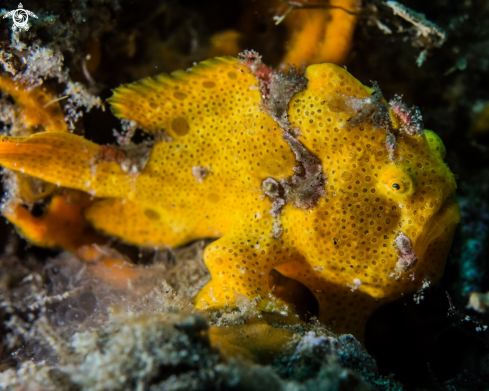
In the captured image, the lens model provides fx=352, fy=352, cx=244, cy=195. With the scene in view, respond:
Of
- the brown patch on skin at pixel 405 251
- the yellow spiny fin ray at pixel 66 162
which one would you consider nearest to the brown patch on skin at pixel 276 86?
the brown patch on skin at pixel 405 251

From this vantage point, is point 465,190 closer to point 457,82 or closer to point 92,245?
point 457,82

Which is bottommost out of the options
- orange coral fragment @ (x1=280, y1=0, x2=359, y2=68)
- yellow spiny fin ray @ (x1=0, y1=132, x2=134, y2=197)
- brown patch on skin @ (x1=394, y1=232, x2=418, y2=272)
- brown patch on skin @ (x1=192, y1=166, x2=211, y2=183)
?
yellow spiny fin ray @ (x1=0, y1=132, x2=134, y2=197)

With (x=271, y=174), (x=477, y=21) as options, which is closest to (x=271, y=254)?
(x=271, y=174)

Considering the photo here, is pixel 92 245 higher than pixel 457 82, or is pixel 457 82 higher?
pixel 457 82

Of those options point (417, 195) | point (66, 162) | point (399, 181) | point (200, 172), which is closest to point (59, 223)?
point (66, 162)

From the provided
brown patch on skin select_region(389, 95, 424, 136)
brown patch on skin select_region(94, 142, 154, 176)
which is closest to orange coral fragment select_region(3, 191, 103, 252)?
brown patch on skin select_region(94, 142, 154, 176)

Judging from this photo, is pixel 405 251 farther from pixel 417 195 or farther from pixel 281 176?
pixel 281 176

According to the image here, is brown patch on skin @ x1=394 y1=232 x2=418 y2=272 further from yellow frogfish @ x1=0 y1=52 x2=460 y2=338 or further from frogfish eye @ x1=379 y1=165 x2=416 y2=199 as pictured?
frogfish eye @ x1=379 y1=165 x2=416 y2=199
